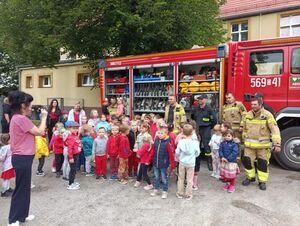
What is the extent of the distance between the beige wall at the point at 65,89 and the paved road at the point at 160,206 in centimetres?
1298

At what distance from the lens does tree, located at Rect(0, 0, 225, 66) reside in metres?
10.6

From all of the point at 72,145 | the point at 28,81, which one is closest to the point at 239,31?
the point at 28,81

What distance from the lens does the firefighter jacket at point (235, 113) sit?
23.0 feet

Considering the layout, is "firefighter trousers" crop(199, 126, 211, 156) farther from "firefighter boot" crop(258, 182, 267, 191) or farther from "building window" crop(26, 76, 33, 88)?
"building window" crop(26, 76, 33, 88)

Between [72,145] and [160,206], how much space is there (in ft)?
6.82

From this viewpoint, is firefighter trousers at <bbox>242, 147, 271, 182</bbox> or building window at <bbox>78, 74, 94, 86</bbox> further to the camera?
building window at <bbox>78, 74, 94, 86</bbox>

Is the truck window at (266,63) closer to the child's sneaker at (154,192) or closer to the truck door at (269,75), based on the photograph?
the truck door at (269,75)

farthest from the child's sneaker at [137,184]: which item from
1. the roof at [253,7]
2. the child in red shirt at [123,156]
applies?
the roof at [253,7]

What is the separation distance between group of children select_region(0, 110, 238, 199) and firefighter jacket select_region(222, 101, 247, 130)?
0.62 m

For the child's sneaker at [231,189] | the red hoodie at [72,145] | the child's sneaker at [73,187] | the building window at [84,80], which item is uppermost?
the building window at [84,80]

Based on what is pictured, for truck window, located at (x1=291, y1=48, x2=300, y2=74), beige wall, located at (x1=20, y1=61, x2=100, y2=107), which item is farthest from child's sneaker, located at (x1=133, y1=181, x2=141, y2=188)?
beige wall, located at (x1=20, y1=61, x2=100, y2=107)

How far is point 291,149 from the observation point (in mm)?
7039

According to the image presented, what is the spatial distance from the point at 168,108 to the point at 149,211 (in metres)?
3.23

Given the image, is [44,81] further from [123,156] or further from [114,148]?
[123,156]
